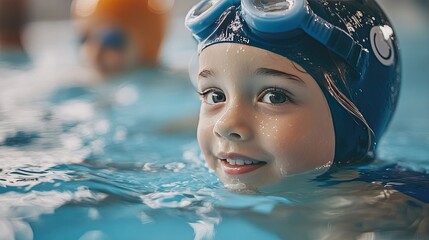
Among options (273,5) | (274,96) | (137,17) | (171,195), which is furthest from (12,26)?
(274,96)

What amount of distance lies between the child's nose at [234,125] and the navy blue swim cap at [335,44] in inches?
8.4

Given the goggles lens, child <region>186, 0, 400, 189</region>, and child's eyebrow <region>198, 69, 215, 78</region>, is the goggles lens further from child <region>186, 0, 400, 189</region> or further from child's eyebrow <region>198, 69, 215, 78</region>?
child's eyebrow <region>198, 69, 215, 78</region>

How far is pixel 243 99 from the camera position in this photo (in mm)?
2234

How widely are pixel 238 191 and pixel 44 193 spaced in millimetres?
631

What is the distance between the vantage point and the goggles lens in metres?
2.24

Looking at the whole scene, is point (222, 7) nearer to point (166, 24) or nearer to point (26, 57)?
point (166, 24)

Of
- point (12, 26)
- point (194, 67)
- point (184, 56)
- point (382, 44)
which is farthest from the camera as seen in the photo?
point (12, 26)

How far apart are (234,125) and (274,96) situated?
0.51ft

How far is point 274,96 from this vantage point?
2227 millimetres

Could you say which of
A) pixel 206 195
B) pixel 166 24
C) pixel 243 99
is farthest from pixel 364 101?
pixel 166 24

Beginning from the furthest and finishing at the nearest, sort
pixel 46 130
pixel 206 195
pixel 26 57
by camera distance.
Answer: pixel 26 57, pixel 46 130, pixel 206 195

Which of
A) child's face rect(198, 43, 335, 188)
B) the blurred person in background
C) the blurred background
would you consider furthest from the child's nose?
the blurred person in background

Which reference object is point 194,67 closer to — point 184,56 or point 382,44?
point 382,44

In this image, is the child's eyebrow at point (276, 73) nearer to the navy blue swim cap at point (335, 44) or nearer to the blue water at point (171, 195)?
the navy blue swim cap at point (335, 44)
